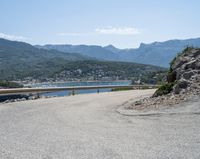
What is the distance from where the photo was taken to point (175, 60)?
64.5ft

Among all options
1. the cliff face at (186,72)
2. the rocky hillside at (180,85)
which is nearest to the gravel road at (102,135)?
the rocky hillside at (180,85)

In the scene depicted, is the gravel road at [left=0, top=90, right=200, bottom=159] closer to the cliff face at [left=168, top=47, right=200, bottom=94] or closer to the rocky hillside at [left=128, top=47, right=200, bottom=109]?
the rocky hillside at [left=128, top=47, right=200, bottom=109]

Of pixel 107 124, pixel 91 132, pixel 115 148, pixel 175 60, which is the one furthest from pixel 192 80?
pixel 115 148

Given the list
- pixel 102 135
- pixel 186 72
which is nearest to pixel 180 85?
pixel 186 72

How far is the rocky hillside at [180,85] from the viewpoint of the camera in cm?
1430

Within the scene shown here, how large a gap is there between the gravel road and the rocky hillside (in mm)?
1399

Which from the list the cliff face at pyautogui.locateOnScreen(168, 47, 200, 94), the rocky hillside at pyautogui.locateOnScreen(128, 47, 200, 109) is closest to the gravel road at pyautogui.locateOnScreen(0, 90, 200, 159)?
the rocky hillside at pyautogui.locateOnScreen(128, 47, 200, 109)

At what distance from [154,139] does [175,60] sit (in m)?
11.7

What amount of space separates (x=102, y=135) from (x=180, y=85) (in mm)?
7036

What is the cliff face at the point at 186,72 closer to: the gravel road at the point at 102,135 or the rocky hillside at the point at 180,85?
the rocky hillside at the point at 180,85

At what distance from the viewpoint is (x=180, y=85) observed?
15.3 m

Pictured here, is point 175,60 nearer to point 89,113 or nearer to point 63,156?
point 89,113

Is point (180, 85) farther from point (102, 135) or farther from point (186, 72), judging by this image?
point (102, 135)

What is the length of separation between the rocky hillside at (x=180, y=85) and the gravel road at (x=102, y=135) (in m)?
1.40
